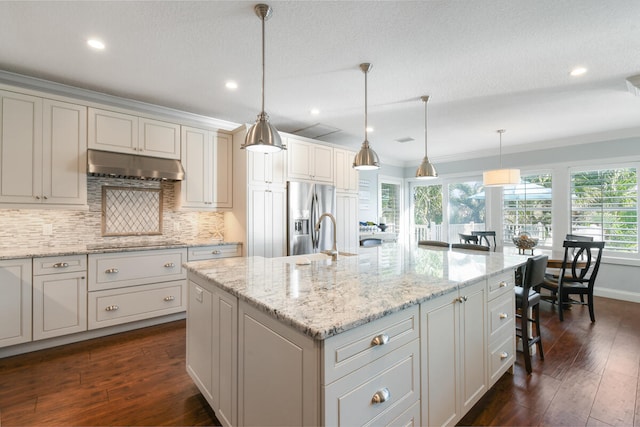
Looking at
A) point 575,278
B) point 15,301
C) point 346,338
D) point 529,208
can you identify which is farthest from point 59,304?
point 529,208

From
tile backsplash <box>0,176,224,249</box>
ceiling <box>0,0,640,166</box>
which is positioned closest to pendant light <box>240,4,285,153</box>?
ceiling <box>0,0,640,166</box>

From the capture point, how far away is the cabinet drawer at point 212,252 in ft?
11.6

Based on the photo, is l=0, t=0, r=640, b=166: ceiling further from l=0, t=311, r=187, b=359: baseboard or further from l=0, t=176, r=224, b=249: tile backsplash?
l=0, t=311, r=187, b=359: baseboard

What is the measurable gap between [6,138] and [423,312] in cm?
376

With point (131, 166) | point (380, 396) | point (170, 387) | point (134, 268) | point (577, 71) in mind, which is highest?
point (577, 71)

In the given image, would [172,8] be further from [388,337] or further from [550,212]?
[550,212]

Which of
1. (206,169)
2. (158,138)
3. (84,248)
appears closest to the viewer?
(84,248)

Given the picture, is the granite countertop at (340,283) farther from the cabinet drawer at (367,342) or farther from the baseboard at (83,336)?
the baseboard at (83,336)

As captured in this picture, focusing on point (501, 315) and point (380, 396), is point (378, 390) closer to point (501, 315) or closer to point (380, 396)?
point (380, 396)

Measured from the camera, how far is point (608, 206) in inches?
182

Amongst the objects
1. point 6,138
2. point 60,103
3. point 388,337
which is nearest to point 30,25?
point 60,103

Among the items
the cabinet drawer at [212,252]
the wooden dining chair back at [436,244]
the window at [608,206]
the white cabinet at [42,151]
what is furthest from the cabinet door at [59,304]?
the window at [608,206]

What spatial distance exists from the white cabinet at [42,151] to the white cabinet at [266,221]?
1.76 meters

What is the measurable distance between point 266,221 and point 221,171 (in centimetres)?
92
